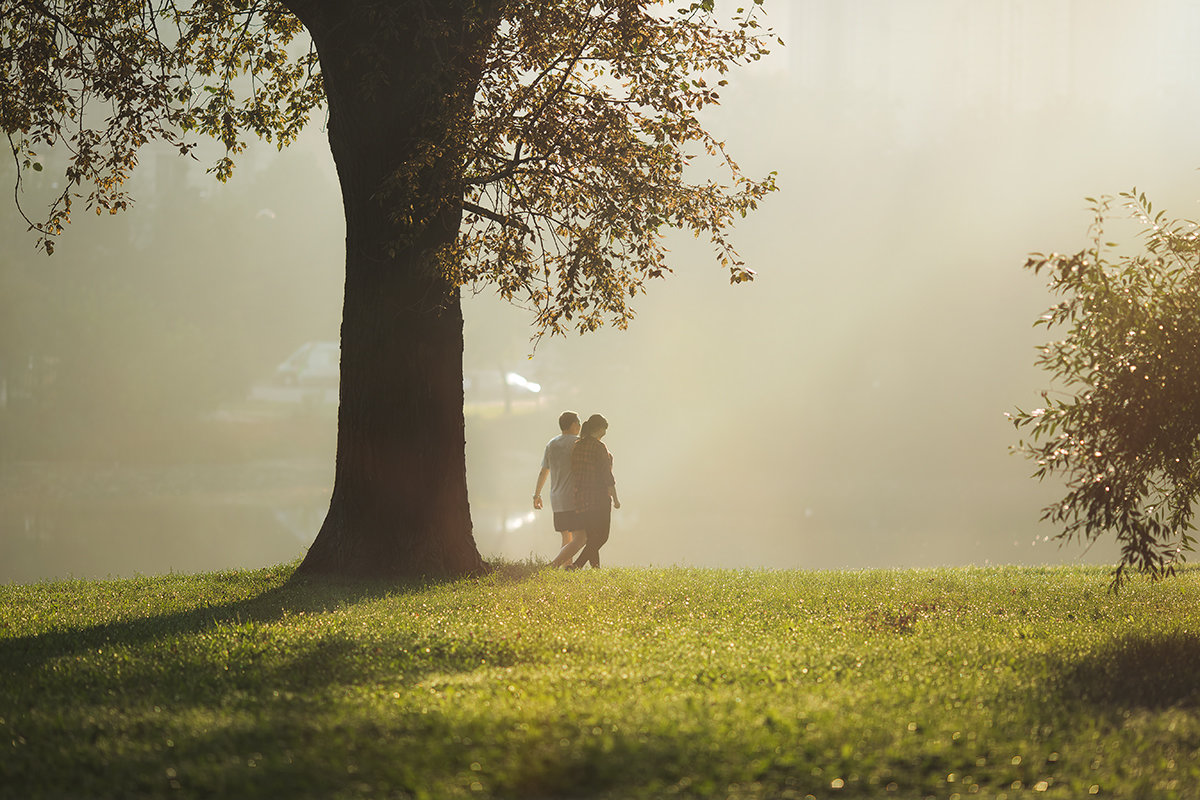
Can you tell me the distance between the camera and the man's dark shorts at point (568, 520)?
1454cm

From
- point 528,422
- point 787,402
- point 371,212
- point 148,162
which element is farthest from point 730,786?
point 148,162

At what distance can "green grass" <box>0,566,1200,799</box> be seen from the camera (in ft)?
16.9

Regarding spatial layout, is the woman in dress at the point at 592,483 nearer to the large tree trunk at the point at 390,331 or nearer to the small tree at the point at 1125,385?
the large tree trunk at the point at 390,331

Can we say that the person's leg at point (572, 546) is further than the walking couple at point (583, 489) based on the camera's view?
Yes

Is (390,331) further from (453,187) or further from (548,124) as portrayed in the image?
(548,124)

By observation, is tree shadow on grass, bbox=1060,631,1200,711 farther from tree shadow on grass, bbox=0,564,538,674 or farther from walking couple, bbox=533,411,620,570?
walking couple, bbox=533,411,620,570

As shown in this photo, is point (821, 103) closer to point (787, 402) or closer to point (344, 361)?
point (787, 402)

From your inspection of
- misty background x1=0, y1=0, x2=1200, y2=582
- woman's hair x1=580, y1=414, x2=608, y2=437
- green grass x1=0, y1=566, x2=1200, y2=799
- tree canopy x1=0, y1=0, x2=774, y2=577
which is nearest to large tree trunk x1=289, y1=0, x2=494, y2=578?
tree canopy x1=0, y1=0, x2=774, y2=577

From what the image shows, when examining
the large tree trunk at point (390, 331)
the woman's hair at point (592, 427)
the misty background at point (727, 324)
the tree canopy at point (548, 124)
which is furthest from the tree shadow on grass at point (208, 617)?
the misty background at point (727, 324)

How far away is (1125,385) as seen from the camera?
831 centimetres

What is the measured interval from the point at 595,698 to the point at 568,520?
8283 mm

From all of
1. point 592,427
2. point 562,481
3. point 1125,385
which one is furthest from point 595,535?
point 1125,385

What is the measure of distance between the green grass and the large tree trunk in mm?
1438

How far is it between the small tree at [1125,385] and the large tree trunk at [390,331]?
20.1ft
